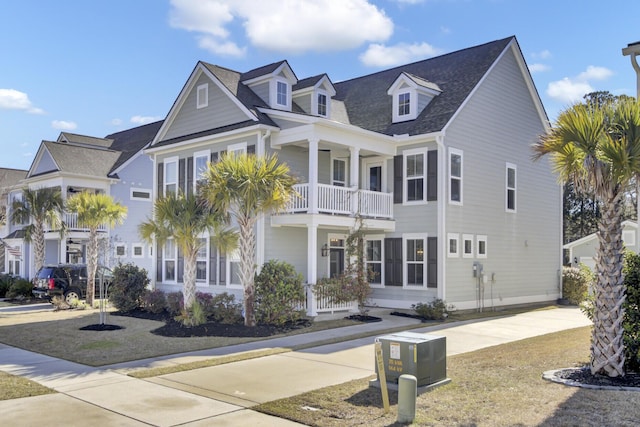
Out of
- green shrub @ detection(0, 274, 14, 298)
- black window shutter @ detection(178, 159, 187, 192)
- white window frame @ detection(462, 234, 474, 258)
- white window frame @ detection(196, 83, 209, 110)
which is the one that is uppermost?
white window frame @ detection(196, 83, 209, 110)

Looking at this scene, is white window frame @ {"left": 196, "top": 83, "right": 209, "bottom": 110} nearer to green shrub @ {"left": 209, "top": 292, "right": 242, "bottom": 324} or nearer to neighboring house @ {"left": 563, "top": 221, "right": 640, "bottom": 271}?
green shrub @ {"left": 209, "top": 292, "right": 242, "bottom": 324}

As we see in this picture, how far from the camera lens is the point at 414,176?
67.9 feet

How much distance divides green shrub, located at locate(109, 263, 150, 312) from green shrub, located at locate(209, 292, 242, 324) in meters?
4.27

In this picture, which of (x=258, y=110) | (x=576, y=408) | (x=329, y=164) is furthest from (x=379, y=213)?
(x=576, y=408)

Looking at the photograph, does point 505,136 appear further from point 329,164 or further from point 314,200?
point 314,200

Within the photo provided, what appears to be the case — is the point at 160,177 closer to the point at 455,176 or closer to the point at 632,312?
the point at 455,176

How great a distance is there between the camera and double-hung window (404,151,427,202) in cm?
2048

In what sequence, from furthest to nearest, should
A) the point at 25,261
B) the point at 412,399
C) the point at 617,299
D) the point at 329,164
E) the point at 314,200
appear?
the point at 25,261
the point at 329,164
the point at 314,200
the point at 617,299
the point at 412,399

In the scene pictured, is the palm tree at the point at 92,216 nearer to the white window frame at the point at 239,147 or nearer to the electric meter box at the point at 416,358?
the white window frame at the point at 239,147

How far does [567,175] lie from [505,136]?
549 inches

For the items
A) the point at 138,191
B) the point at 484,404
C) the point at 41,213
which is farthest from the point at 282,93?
the point at 484,404

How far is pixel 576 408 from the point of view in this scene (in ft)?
24.3

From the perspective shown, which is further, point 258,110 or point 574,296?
point 574,296

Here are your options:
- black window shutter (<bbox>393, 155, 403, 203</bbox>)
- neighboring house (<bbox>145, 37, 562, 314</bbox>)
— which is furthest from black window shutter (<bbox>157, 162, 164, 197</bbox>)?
black window shutter (<bbox>393, 155, 403, 203</bbox>)
